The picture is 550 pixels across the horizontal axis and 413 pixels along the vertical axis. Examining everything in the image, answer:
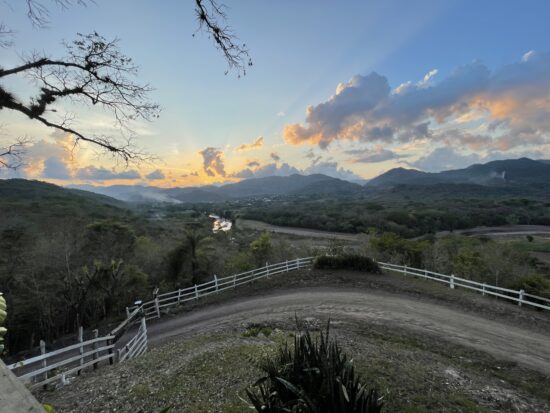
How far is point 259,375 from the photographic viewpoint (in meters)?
6.52

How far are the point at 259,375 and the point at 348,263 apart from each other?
1593cm

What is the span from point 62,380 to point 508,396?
10201mm

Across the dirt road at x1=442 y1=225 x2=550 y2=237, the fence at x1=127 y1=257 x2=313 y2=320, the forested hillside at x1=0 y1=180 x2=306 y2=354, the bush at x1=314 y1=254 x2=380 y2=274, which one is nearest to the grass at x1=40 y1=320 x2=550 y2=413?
the fence at x1=127 y1=257 x2=313 y2=320

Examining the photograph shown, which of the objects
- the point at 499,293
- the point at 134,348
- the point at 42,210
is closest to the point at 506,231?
the point at 499,293

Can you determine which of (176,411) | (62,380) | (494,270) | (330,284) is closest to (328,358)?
(176,411)

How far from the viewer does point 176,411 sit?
217 inches

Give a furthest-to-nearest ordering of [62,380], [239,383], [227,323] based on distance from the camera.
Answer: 1. [227,323]
2. [62,380]
3. [239,383]

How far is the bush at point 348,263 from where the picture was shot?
21317 mm

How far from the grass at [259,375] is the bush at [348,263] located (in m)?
11.3

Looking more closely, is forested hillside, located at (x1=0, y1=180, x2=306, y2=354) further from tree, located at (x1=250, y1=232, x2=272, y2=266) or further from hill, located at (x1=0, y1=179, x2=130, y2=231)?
tree, located at (x1=250, y1=232, x2=272, y2=266)

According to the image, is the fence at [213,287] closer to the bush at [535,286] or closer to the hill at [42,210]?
the bush at [535,286]

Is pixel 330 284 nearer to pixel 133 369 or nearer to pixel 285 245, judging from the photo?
pixel 133 369

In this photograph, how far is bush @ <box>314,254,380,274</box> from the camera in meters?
21.3

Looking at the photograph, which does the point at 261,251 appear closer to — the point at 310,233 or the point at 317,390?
the point at 317,390
